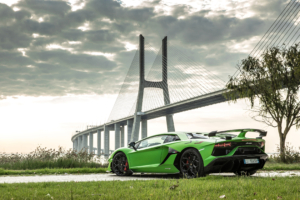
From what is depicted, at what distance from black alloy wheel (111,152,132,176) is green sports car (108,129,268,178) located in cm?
5

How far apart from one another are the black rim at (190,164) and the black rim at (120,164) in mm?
1865

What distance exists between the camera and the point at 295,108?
15781mm

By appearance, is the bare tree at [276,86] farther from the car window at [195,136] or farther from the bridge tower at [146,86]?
the bridge tower at [146,86]

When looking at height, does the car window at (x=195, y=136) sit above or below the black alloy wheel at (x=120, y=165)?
above

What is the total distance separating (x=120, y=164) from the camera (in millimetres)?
7930

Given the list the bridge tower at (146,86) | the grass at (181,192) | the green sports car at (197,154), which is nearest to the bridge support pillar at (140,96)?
the bridge tower at (146,86)

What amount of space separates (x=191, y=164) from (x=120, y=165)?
2257mm

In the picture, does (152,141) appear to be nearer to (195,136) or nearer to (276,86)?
(195,136)

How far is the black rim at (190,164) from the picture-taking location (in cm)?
622

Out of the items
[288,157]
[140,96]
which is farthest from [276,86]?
[140,96]

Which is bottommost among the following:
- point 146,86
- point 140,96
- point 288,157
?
point 288,157

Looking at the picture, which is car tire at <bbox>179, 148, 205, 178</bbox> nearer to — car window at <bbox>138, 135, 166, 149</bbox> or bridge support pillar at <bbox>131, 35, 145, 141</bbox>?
car window at <bbox>138, 135, 166, 149</bbox>

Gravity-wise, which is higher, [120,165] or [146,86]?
[146,86]

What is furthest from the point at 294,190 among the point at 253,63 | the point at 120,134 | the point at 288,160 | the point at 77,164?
the point at 120,134
